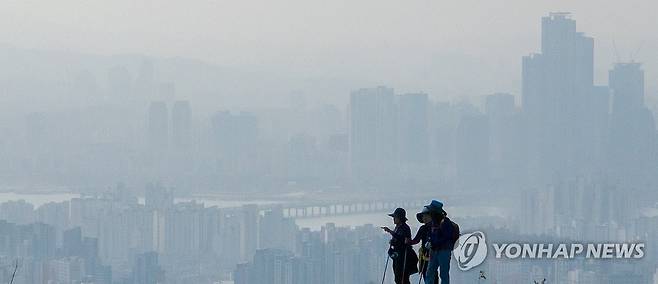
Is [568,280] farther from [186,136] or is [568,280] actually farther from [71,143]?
[186,136]

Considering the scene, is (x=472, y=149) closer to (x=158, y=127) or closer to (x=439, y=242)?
(x=158, y=127)

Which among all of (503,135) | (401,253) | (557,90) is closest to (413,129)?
(503,135)

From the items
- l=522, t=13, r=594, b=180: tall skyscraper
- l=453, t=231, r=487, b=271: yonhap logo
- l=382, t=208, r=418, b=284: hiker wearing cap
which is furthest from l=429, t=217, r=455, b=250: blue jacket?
l=522, t=13, r=594, b=180: tall skyscraper

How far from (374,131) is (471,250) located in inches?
2130

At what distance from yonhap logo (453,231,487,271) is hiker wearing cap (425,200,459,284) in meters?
1.53

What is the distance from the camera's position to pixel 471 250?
735 centimetres

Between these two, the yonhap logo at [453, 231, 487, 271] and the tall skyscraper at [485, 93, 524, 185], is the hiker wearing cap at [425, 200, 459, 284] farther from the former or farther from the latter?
the tall skyscraper at [485, 93, 524, 185]

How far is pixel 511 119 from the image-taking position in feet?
214

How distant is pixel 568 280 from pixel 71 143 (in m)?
31.3

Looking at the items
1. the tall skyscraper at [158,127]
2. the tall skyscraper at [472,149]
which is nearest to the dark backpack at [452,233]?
the tall skyscraper at [158,127]

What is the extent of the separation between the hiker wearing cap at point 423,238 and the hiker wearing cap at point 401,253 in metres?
0.04

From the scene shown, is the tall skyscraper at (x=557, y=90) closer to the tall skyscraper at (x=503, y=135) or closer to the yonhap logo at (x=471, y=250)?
the tall skyscraper at (x=503, y=135)

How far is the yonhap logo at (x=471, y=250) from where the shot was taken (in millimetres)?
7160

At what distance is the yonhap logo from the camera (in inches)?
282
